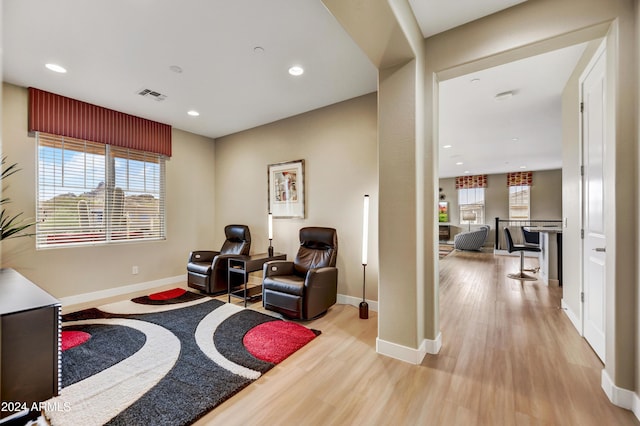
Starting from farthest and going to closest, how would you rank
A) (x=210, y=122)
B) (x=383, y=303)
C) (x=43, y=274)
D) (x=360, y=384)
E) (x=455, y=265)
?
(x=455, y=265)
(x=210, y=122)
(x=43, y=274)
(x=383, y=303)
(x=360, y=384)

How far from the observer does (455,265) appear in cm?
645

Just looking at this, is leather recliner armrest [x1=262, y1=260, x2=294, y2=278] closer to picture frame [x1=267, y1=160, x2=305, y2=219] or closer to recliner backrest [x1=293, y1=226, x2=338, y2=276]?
recliner backrest [x1=293, y1=226, x2=338, y2=276]

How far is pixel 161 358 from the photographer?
222 cm

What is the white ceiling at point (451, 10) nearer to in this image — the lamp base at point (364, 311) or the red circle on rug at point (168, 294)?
the lamp base at point (364, 311)

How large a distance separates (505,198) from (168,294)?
1089cm

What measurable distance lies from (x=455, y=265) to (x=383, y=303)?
196 inches

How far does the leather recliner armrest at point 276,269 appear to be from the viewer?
10.8ft

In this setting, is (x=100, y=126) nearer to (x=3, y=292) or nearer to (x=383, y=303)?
(x=3, y=292)

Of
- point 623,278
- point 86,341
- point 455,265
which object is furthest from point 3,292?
point 455,265

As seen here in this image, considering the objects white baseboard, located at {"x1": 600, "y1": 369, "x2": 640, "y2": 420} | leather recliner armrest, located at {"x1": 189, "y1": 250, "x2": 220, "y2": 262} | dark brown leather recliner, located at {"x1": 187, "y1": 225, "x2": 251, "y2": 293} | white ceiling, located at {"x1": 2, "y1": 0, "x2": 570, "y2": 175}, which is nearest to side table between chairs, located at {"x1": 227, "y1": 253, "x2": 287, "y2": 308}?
dark brown leather recliner, located at {"x1": 187, "y1": 225, "x2": 251, "y2": 293}

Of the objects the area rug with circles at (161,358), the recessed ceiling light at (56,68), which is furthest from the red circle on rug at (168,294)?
the recessed ceiling light at (56,68)

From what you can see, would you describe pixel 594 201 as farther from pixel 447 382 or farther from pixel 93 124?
pixel 93 124

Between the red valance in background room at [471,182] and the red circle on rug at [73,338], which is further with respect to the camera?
the red valance in background room at [471,182]

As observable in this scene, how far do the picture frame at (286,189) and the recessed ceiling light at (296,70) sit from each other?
137 centimetres
